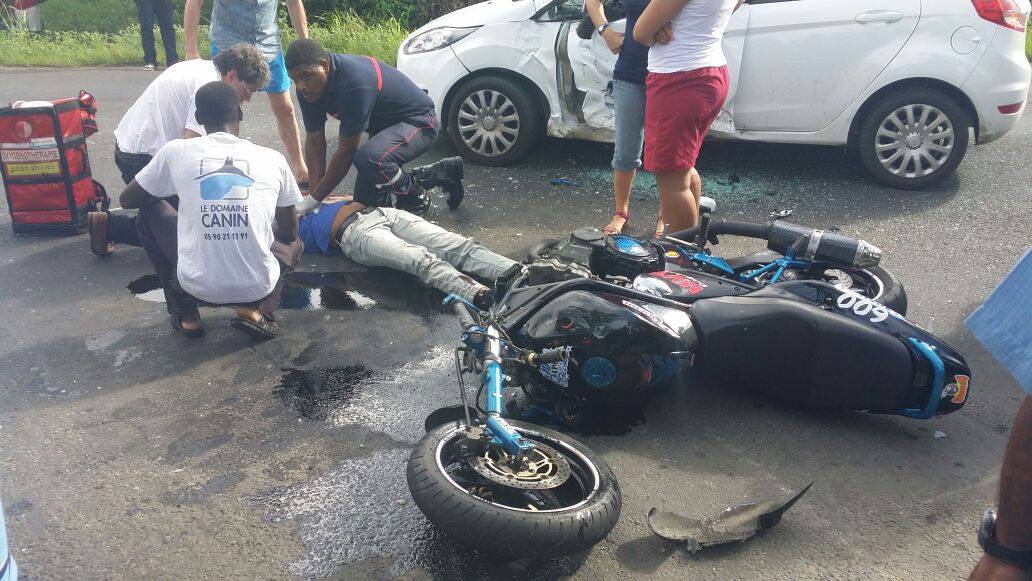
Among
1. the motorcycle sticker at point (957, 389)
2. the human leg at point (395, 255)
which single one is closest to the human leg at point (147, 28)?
the human leg at point (395, 255)

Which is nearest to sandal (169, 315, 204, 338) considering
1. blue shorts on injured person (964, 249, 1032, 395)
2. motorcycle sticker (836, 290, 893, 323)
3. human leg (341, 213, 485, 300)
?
human leg (341, 213, 485, 300)

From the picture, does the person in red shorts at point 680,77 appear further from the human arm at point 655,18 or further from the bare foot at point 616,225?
the bare foot at point 616,225

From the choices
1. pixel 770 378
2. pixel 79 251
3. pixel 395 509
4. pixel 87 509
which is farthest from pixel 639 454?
pixel 79 251

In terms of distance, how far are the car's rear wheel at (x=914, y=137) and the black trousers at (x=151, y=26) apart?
906 centimetres

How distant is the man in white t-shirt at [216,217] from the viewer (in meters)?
4.33

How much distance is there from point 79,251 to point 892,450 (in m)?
4.95

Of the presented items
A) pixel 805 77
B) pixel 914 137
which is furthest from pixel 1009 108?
pixel 805 77

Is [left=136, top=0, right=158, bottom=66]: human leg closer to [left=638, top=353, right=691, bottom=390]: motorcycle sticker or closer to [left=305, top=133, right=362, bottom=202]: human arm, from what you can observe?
[left=305, top=133, right=362, bottom=202]: human arm

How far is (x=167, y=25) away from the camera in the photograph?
11.8m

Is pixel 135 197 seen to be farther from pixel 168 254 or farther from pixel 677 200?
pixel 677 200

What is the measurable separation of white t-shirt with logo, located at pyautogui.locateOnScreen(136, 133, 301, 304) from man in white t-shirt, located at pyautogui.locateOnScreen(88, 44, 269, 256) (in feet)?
3.62

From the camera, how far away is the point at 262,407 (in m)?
3.94

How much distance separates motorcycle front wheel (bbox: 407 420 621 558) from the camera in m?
2.71

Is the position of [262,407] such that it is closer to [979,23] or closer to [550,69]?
[550,69]
